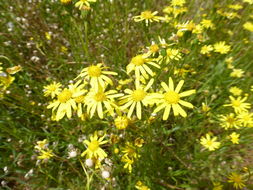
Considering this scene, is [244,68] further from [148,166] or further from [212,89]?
[148,166]

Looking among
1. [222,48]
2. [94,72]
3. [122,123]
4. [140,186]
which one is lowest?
[140,186]

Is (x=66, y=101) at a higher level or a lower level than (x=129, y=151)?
higher

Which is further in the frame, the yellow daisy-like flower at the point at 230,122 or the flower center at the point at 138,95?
the yellow daisy-like flower at the point at 230,122

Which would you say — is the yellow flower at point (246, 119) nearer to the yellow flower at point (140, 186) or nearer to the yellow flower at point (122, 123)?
the yellow flower at point (140, 186)

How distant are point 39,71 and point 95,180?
2142 millimetres

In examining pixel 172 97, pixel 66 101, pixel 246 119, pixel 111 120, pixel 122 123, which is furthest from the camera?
pixel 246 119

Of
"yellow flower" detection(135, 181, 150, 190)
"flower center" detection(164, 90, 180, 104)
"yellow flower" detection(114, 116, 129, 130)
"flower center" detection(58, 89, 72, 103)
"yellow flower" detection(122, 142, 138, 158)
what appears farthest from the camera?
"yellow flower" detection(135, 181, 150, 190)

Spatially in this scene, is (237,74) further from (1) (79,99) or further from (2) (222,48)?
(1) (79,99)

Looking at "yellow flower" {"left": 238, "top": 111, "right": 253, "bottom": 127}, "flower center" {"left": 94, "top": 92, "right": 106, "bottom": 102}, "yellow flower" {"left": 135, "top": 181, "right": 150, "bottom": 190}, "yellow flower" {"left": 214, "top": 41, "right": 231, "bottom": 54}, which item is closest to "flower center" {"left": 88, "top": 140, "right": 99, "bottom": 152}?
"flower center" {"left": 94, "top": 92, "right": 106, "bottom": 102}

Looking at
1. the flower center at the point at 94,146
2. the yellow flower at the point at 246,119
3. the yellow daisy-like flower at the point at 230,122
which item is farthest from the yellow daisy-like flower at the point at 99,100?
the yellow flower at the point at 246,119

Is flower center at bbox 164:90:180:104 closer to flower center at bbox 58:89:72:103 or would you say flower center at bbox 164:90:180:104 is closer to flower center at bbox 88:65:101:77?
flower center at bbox 88:65:101:77

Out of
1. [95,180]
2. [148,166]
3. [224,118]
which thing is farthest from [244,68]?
[95,180]

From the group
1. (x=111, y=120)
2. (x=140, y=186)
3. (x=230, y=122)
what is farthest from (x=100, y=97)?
(x=230, y=122)

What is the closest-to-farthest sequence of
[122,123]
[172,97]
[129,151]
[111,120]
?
[172,97], [122,123], [129,151], [111,120]
